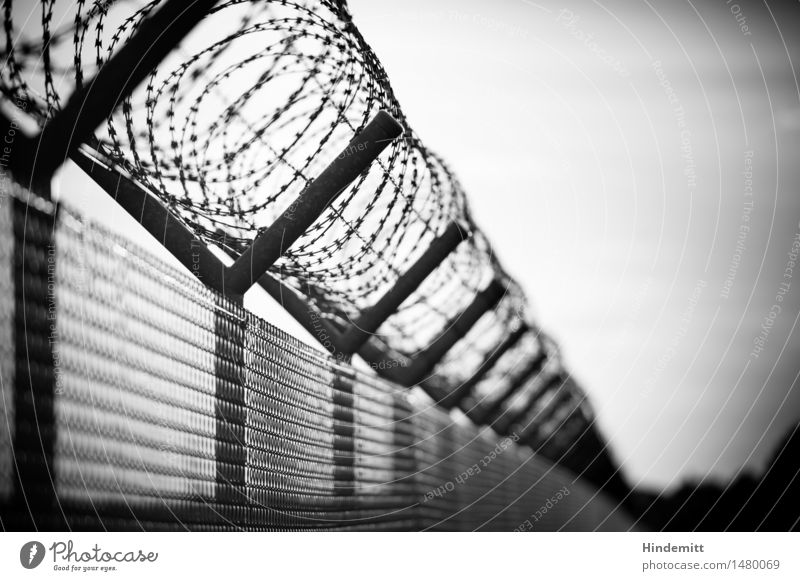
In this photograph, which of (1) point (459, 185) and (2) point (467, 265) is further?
(2) point (467, 265)

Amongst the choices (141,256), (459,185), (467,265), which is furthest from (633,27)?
(141,256)

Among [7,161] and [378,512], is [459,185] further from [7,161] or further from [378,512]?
[7,161]

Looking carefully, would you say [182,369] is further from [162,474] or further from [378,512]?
[378,512]

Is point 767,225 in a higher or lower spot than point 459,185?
lower

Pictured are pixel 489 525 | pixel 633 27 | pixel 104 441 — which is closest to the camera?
pixel 104 441

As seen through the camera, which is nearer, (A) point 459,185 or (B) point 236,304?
(B) point 236,304

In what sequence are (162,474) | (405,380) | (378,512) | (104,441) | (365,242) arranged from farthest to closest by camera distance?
(405,380) < (378,512) < (365,242) < (162,474) < (104,441)

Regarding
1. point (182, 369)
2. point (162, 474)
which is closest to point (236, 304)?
point (182, 369)

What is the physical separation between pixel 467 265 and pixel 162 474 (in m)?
2.75

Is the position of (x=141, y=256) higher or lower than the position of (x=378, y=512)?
higher

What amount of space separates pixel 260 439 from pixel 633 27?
9.56ft

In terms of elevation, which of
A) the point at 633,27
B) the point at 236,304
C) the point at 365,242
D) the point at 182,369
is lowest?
the point at 182,369

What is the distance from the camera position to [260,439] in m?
3.62

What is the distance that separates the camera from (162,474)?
10.2 feet
